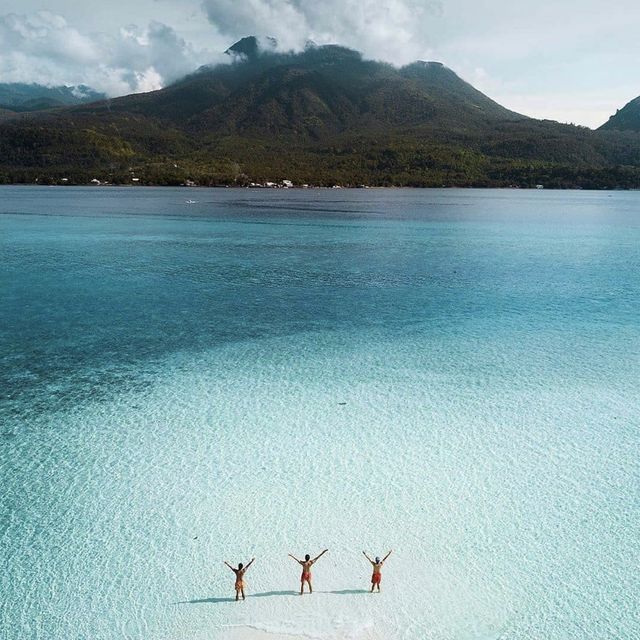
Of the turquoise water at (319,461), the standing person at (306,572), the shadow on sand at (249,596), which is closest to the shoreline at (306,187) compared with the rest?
the turquoise water at (319,461)

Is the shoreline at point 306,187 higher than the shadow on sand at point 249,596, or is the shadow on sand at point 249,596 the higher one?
the shadow on sand at point 249,596

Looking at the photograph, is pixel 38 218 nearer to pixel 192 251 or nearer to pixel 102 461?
pixel 192 251

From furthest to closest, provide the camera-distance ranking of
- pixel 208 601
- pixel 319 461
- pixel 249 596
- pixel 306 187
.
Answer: pixel 306 187
pixel 319 461
pixel 249 596
pixel 208 601

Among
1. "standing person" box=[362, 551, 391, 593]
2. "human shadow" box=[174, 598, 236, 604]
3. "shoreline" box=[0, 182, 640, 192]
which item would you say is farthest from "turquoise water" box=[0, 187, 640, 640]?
"shoreline" box=[0, 182, 640, 192]

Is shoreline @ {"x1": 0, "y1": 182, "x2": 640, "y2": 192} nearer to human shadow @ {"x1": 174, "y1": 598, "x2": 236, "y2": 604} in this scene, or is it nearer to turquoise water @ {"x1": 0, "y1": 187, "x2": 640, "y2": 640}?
turquoise water @ {"x1": 0, "y1": 187, "x2": 640, "y2": 640}

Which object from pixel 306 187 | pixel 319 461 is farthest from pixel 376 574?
pixel 306 187

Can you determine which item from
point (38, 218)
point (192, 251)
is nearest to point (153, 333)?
point (192, 251)

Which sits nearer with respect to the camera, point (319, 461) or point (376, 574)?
point (376, 574)

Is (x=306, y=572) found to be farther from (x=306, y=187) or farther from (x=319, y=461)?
(x=306, y=187)

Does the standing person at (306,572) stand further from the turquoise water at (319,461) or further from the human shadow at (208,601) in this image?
the human shadow at (208,601)
